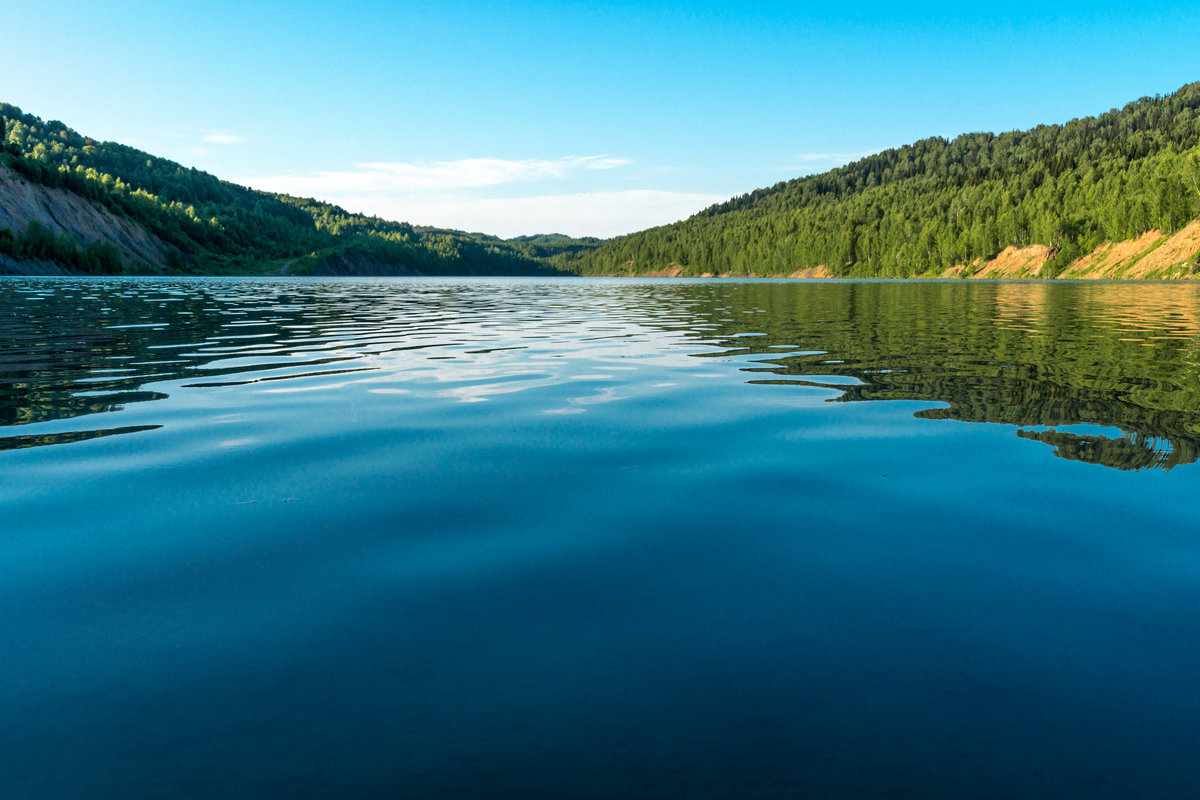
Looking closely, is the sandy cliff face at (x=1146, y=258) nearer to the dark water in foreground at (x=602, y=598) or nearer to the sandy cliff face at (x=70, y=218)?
the dark water in foreground at (x=602, y=598)

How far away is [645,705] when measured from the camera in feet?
11.1

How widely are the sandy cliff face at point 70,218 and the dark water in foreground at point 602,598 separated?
137708 millimetres

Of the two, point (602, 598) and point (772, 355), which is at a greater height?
point (772, 355)

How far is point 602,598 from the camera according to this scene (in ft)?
15.2

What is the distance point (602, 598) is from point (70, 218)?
163m

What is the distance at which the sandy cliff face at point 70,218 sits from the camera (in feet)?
383

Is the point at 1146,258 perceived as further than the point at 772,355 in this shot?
Yes

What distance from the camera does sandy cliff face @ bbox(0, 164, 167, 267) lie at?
383 ft

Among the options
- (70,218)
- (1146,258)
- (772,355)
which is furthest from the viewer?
(70,218)

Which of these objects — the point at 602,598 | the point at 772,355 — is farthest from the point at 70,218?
the point at 602,598

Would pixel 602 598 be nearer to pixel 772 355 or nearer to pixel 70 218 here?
pixel 772 355

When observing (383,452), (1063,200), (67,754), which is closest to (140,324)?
(383,452)

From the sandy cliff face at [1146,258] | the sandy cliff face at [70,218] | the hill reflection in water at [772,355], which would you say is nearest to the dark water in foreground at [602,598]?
the hill reflection in water at [772,355]

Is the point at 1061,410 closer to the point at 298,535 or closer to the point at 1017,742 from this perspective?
the point at 1017,742
